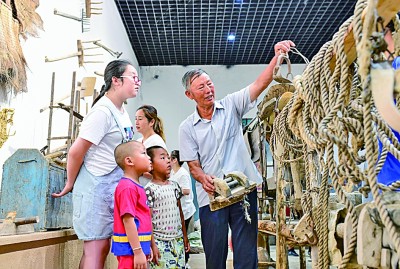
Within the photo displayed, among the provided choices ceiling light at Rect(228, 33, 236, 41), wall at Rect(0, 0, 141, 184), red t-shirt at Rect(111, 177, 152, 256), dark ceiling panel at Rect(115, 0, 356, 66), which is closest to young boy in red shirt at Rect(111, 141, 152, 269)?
red t-shirt at Rect(111, 177, 152, 256)

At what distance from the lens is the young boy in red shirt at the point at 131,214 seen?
6.58 ft

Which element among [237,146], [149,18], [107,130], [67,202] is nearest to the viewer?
[107,130]

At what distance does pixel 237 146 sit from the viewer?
245 cm

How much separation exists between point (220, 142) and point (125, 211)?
0.70 metres

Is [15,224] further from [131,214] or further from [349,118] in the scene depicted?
[349,118]

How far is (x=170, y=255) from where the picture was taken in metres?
2.48

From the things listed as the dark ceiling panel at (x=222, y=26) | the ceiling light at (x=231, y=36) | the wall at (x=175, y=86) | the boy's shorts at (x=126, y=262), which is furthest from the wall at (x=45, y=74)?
the wall at (x=175, y=86)

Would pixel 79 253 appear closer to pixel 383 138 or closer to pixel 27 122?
pixel 27 122

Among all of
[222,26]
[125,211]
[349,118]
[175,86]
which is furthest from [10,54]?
[175,86]

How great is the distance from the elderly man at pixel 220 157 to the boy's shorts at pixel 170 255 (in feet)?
0.77

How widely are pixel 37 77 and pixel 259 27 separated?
4.21 m

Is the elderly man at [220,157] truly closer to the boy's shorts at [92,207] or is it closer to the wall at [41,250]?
the boy's shorts at [92,207]

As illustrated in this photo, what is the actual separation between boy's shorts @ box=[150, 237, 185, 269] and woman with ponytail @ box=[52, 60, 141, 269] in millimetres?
387

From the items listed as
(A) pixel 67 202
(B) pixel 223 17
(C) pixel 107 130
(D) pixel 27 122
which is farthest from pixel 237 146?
(B) pixel 223 17
